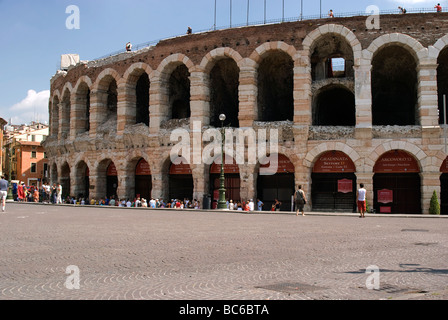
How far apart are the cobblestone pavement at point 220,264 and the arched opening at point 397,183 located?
13.7 m

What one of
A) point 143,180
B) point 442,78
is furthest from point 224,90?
point 442,78

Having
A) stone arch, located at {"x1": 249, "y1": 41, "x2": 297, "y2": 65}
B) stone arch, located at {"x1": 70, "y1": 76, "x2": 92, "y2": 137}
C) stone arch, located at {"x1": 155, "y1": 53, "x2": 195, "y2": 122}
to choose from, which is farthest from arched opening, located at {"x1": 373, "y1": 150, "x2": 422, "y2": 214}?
stone arch, located at {"x1": 70, "y1": 76, "x2": 92, "y2": 137}

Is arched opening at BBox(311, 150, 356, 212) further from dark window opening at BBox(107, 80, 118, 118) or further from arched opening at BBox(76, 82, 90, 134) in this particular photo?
arched opening at BBox(76, 82, 90, 134)

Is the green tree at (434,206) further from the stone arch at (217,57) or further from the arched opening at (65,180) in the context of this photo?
the arched opening at (65,180)

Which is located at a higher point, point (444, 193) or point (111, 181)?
point (111, 181)

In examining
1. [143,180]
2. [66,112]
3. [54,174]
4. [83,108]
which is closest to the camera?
[143,180]

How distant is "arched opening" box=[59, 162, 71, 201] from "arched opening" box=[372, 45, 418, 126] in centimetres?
2702

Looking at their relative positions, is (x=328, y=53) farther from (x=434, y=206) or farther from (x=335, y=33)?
(x=434, y=206)

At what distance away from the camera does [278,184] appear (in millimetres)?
29344

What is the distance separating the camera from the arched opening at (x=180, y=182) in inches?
1230

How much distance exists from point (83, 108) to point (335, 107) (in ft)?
68.3

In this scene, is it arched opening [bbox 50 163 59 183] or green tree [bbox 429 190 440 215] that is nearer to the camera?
green tree [bbox 429 190 440 215]

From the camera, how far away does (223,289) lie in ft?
20.0

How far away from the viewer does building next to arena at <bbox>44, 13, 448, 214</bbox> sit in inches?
1022
